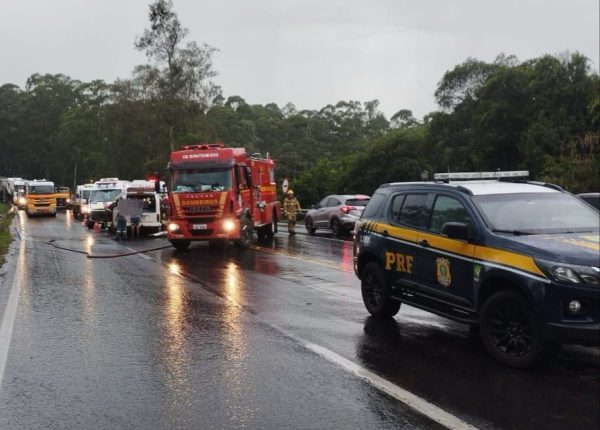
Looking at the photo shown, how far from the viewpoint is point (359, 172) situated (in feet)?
180

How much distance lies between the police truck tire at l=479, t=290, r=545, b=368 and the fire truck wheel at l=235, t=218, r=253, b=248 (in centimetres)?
1312

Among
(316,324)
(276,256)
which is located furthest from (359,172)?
(316,324)

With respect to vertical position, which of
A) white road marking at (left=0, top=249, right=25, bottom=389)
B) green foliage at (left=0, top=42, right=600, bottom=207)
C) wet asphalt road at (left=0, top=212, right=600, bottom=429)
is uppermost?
green foliage at (left=0, top=42, right=600, bottom=207)

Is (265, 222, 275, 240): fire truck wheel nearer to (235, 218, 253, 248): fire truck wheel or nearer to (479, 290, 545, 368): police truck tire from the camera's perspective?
(235, 218, 253, 248): fire truck wheel

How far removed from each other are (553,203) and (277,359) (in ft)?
11.4

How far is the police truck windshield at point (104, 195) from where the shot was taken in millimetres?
32750

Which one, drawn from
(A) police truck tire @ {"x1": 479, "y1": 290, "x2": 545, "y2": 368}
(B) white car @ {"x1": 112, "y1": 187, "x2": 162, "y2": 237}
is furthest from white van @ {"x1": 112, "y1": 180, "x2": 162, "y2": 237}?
(A) police truck tire @ {"x1": 479, "y1": 290, "x2": 545, "y2": 368}

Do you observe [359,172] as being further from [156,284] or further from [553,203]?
[553,203]

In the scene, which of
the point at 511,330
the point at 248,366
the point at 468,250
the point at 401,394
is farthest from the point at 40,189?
the point at 401,394

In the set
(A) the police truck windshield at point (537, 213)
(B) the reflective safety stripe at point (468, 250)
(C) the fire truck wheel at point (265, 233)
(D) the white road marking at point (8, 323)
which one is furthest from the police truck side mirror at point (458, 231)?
(C) the fire truck wheel at point (265, 233)

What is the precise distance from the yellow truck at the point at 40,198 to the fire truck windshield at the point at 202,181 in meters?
31.1

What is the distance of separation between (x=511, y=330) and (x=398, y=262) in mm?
2008

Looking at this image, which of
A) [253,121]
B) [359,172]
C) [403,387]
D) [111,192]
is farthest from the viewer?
[253,121]

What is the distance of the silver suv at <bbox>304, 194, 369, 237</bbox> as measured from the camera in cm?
2360
